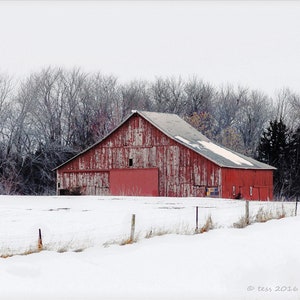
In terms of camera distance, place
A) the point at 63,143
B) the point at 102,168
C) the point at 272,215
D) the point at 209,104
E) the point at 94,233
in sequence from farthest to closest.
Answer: the point at 209,104 < the point at 63,143 < the point at 102,168 < the point at 272,215 < the point at 94,233

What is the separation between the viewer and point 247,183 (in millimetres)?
48344

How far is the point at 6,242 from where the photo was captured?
675 inches

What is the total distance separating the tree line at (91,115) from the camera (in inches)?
2562

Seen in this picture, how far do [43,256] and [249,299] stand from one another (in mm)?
3993

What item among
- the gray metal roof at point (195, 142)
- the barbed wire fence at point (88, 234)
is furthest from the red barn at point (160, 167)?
the barbed wire fence at point (88, 234)

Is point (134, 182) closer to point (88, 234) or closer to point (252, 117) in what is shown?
point (88, 234)

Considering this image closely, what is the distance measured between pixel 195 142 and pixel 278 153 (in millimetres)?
19659

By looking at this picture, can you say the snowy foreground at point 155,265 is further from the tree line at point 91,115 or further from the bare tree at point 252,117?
the bare tree at point 252,117

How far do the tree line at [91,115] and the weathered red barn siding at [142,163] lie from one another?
32.7 ft

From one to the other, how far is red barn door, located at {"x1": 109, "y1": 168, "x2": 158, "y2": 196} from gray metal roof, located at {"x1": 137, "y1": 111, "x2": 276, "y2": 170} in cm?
284

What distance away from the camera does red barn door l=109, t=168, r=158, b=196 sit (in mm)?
47906

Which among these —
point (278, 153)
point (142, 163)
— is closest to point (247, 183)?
point (142, 163)

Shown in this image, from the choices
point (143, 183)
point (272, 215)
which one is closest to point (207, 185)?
point (143, 183)

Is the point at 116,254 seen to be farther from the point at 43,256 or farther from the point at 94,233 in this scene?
the point at 94,233
